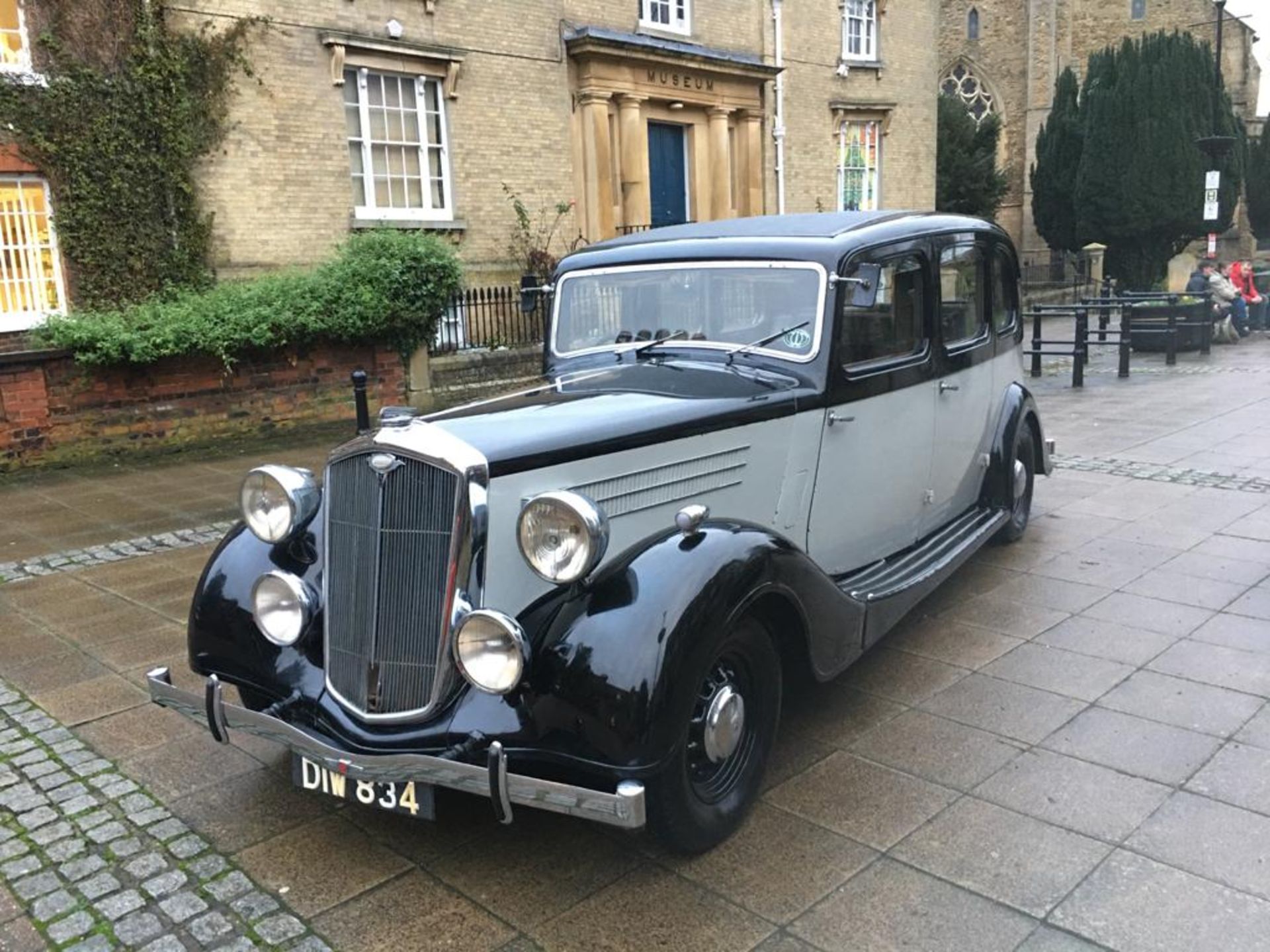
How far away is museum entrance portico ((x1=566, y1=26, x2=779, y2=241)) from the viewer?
51.0 feet

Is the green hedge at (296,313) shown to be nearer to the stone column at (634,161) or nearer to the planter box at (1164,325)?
the stone column at (634,161)

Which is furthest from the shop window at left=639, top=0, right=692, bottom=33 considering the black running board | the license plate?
the license plate

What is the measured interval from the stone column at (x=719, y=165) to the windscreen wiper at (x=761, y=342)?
45.5 feet

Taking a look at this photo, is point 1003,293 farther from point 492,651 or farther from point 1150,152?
point 1150,152

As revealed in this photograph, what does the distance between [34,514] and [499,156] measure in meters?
8.82

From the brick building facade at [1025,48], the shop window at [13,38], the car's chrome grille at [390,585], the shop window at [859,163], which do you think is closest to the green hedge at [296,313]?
the shop window at [13,38]

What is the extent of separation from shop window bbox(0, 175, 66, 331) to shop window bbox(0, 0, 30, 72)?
3.72 feet

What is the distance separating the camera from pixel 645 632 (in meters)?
2.83

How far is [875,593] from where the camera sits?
13.4 feet

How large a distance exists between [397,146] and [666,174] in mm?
5150

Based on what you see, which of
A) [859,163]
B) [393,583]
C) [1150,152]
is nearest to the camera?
[393,583]

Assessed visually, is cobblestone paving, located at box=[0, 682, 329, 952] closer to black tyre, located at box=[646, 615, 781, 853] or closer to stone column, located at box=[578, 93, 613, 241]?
black tyre, located at box=[646, 615, 781, 853]

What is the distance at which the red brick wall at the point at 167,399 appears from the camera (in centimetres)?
917

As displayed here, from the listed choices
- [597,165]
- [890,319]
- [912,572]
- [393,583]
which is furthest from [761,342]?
[597,165]
